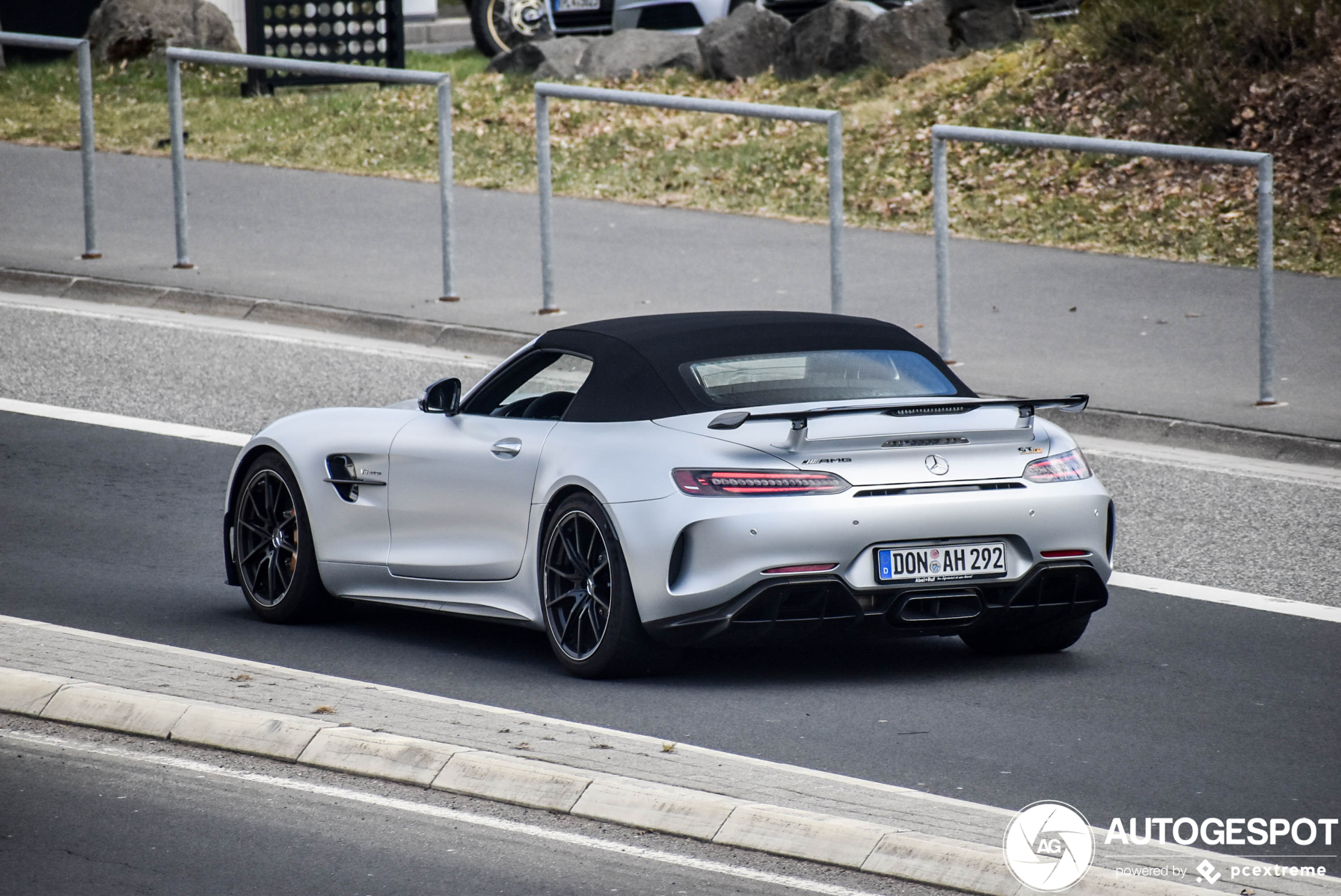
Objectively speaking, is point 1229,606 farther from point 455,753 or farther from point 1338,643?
point 455,753

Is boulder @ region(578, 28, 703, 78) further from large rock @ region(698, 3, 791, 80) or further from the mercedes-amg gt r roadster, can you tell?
the mercedes-amg gt r roadster

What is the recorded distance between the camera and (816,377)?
8.09 metres

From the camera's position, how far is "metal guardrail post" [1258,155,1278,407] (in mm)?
12578

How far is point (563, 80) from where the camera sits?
25.9 metres

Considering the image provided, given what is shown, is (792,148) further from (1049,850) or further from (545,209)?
(1049,850)

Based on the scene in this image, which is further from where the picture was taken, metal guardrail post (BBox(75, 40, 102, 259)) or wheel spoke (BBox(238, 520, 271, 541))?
metal guardrail post (BBox(75, 40, 102, 259))

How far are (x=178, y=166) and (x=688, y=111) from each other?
13.9ft

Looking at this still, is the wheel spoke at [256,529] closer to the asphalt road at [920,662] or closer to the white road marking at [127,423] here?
the asphalt road at [920,662]

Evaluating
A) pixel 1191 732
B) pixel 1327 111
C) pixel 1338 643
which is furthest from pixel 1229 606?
pixel 1327 111

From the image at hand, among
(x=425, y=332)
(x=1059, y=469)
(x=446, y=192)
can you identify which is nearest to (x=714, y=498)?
(x=1059, y=469)

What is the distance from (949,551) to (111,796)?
2748 mm

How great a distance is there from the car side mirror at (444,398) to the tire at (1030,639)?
206 cm

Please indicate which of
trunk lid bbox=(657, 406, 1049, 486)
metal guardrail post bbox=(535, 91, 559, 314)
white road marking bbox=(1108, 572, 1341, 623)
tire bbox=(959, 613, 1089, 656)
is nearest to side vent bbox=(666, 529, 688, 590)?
trunk lid bbox=(657, 406, 1049, 486)

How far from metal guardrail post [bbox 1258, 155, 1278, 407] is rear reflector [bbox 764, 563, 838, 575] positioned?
604 cm
